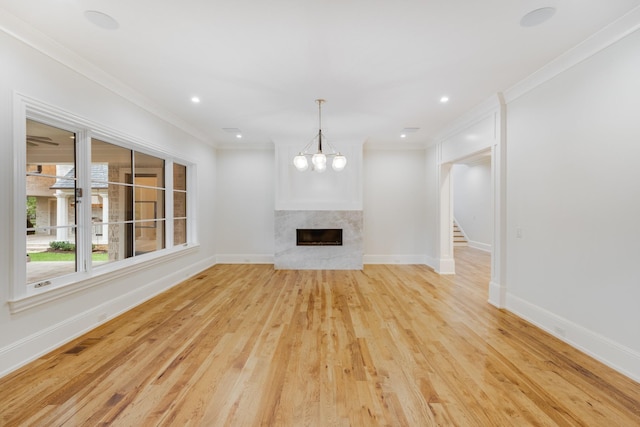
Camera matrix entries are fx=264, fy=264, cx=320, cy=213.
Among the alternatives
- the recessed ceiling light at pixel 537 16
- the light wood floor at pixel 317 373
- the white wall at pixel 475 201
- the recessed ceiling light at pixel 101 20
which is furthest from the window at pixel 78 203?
the white wall at pixel 475 201

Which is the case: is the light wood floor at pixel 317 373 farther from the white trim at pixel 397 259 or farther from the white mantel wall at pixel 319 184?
the white mantel wall at pixel 319 184

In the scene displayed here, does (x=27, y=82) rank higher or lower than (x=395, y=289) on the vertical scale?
higher

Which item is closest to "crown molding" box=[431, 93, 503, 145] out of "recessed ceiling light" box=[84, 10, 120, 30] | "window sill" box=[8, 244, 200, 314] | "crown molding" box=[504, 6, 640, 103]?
"crown molding" box=[504, 6, 640, 103]

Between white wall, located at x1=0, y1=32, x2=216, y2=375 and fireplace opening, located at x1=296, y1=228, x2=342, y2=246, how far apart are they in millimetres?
2731

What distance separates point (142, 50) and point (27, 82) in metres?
0.96

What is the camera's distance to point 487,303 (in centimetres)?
373

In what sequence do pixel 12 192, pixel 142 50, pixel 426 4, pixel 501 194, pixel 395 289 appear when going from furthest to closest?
pixel 395 289
pixel 501 194
pixel 142 50
pixel 12 192
pixel 426 4

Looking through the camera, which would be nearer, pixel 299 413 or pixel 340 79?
pixel 299 413

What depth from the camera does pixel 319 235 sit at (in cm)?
611

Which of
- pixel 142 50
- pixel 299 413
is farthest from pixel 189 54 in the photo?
pixel 299 413

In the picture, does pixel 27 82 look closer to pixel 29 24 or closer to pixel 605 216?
pixel 29 24

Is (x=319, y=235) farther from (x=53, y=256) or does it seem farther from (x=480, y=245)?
(x=480, y=245)

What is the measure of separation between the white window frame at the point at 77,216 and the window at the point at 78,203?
10 mm

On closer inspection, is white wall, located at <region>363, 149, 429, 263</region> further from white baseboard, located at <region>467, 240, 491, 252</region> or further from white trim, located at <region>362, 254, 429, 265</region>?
white baseboard, located at <region>467, 240, 491, 252</region>
